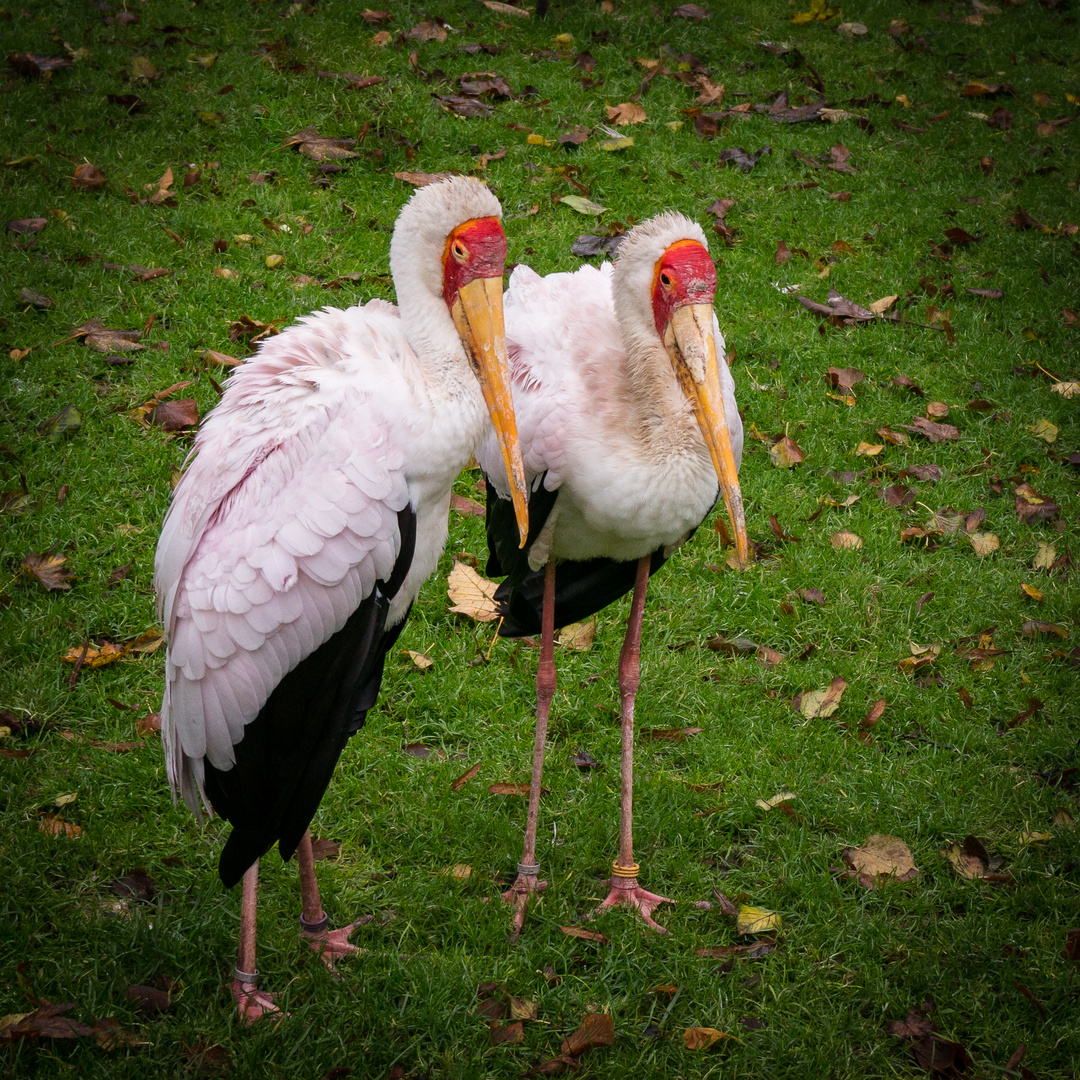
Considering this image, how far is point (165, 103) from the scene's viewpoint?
5.79 metres

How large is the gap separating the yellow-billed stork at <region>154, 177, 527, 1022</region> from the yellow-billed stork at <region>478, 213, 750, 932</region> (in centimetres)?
28

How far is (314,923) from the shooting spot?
258 centimetres

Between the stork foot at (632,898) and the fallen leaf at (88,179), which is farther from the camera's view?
the fallen leaf at (88,179)

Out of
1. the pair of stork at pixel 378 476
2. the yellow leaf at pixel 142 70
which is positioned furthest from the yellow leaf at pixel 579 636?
the yellow leaf at pixel 142 70

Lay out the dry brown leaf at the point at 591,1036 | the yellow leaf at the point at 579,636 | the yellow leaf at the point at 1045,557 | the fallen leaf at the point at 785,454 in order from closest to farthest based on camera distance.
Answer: the dry brown leaf at the point at 591,1036
the yellow leaf at the point at 579,636
the yellow leaf at the point at 1045,557
the fallen leaf at the point at 785,454

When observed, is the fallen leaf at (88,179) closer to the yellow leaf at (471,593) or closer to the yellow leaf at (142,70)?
the yellow leaf at (142,70)

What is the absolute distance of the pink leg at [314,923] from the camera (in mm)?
2545

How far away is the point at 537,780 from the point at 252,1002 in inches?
35.4

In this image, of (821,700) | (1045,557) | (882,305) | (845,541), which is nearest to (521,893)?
(821,700)

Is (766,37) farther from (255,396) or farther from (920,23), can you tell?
(255,396)

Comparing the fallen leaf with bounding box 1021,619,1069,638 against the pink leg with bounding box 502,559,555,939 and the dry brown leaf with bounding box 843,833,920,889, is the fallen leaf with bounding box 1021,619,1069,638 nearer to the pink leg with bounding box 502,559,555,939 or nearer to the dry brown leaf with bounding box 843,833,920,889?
the dry brown leaf with bounding box 843,833,920,889

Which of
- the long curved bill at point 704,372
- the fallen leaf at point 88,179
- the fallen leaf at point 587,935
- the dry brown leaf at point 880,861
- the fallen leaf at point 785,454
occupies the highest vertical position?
the long curved bill at point 704,372

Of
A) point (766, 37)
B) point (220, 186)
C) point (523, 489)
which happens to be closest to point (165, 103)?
point (220, 186)

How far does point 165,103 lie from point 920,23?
5470mm
